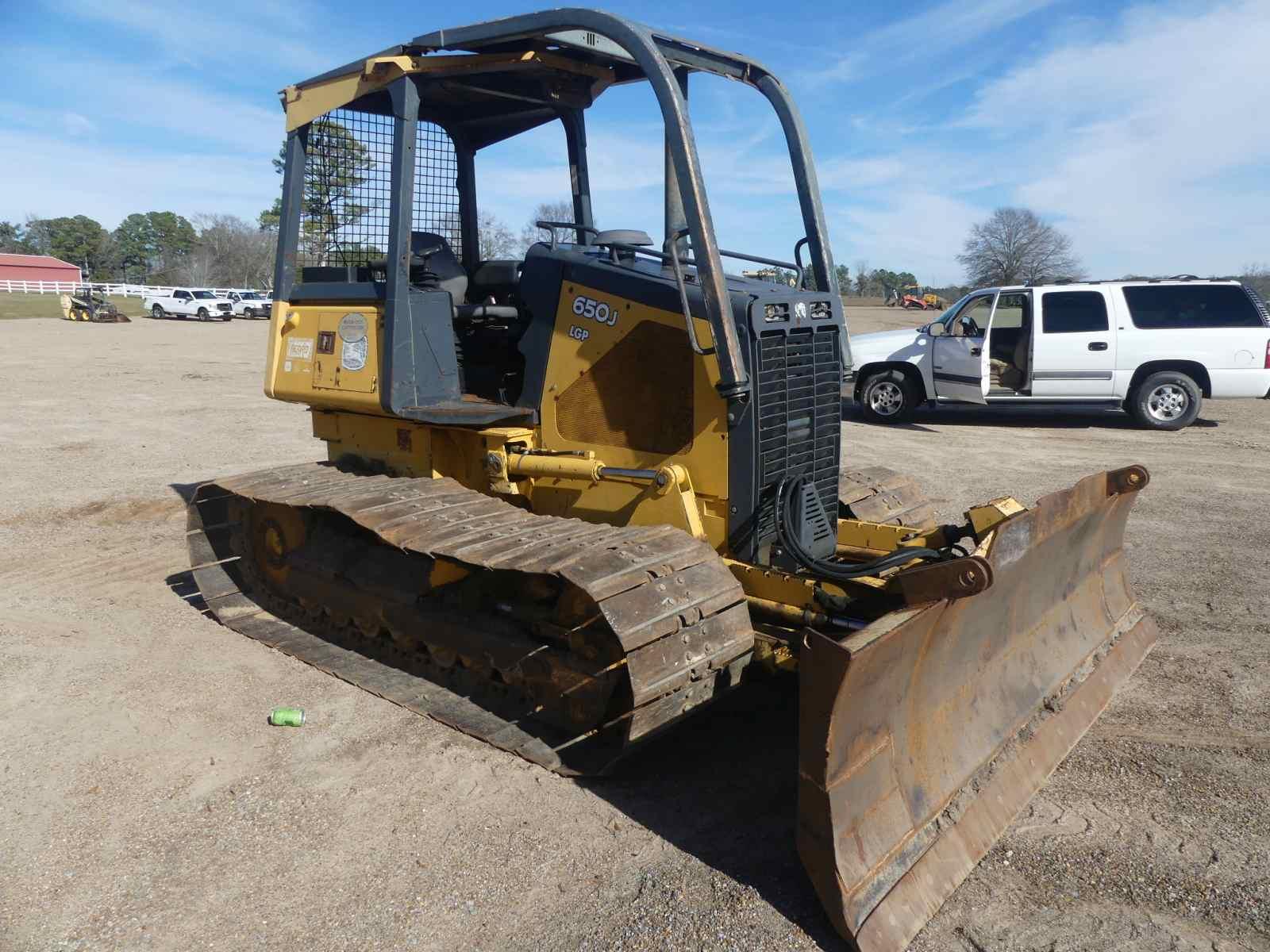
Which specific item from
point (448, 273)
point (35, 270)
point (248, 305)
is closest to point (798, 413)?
point (448, 273)

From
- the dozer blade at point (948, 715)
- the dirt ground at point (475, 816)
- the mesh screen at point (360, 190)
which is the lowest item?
the dirt ground at point (475, 816)

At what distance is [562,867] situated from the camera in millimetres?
3393

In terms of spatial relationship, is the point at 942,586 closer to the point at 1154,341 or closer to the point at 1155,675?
the point at 1155,675

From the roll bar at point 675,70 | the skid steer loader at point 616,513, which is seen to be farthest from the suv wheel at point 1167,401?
the roll bar at point 675,70

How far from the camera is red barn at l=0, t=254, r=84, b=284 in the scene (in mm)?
73938

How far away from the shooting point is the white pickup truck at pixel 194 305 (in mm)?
40531

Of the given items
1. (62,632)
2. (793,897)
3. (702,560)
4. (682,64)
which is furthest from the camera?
(62,632)

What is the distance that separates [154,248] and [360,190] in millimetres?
107079

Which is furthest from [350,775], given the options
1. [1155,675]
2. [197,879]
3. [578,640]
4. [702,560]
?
[1155,675]

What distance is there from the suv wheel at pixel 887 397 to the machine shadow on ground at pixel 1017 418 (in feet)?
0.45

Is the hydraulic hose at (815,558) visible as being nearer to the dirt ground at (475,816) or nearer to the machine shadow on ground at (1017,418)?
the dirt ground at (475,816)

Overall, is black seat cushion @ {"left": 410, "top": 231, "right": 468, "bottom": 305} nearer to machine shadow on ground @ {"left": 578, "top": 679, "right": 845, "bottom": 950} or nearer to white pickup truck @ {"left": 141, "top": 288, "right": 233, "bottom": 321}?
machine shadow on ground @ {"left": 578, "top": 679, "right": 845, "bottom": 950}

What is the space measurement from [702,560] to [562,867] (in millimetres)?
1291

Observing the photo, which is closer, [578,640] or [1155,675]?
[578,640]
